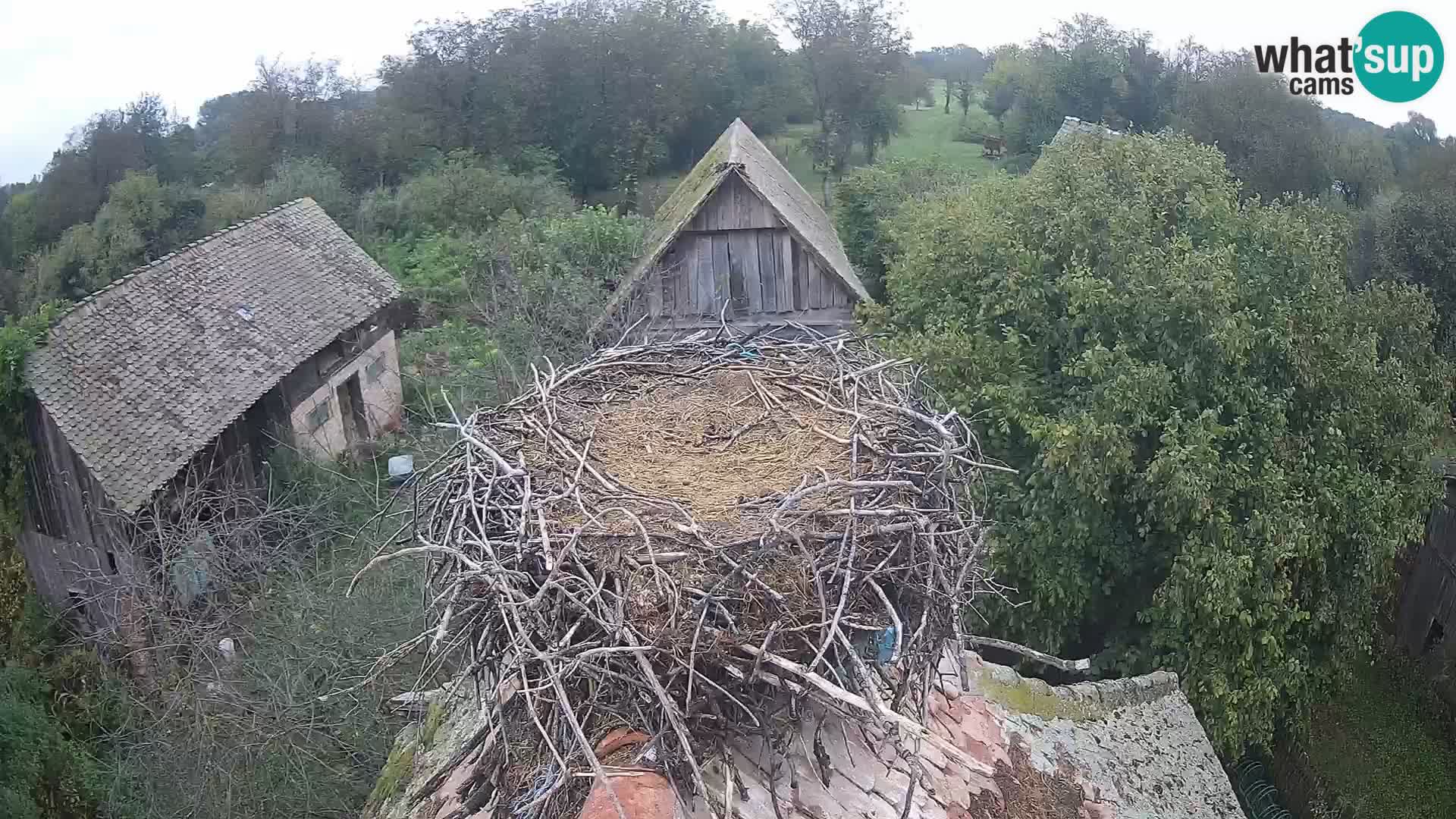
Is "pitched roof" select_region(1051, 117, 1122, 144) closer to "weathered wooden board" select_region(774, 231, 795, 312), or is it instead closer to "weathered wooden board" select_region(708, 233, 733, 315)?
"weathered wooden board" select_region(774, 231, 795, 312)

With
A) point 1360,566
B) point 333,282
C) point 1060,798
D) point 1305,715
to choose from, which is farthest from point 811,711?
point 333,282

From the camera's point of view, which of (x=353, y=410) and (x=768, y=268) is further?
(x=353, y=410)

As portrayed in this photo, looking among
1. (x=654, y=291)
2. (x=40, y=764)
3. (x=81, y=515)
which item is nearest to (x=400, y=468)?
(x=81, y=515)

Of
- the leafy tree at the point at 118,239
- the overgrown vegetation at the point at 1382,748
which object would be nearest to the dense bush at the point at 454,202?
the leafy tree at the point at 118,239

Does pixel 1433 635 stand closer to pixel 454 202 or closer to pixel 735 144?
pixel 735 144

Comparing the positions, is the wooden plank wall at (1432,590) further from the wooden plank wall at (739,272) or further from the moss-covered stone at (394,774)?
the moss-covered stone at (394,774)

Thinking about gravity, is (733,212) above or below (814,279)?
above

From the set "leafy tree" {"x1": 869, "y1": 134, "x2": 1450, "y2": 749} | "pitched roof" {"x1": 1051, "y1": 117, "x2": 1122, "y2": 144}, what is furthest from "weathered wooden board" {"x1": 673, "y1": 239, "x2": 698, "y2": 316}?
"pitched roof" {"x1": 1051, "y1": 117, "x2": 1122, "y2": 144}
